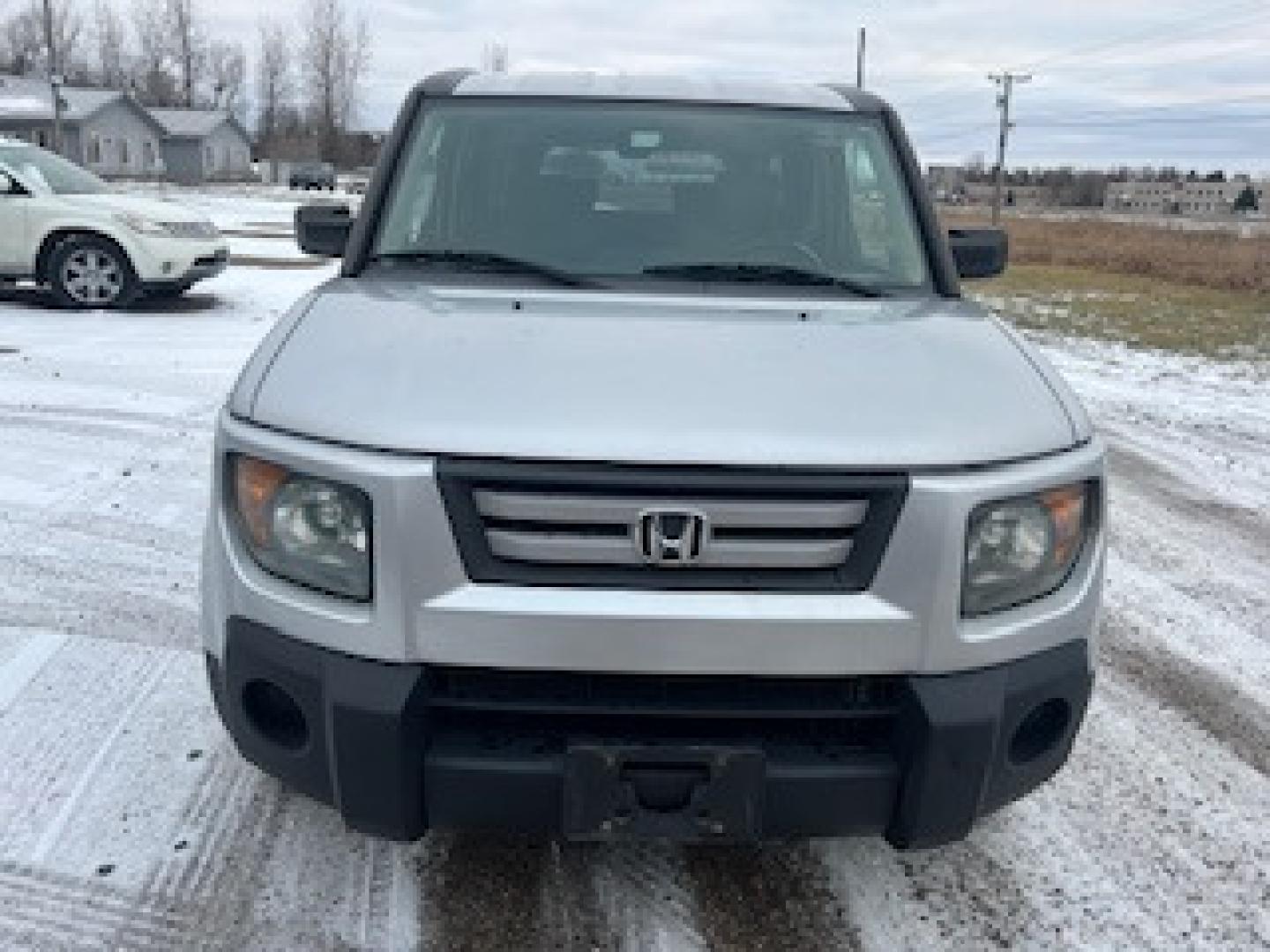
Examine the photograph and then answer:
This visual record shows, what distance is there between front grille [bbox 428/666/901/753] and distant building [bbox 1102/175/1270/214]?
414 feet

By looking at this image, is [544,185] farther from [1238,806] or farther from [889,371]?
[1238,806]

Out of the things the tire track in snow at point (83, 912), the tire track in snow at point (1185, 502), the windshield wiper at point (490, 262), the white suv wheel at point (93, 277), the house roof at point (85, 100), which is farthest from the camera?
the house roof at point (85, 100)

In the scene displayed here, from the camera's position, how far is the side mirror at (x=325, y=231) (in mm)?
3986

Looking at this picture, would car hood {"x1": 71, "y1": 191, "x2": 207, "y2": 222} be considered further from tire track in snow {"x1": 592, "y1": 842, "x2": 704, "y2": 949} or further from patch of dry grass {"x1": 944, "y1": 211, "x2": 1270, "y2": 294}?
tire track in snow {"x1": 592, "y1": 842, "x2": 704, "y2": 949}

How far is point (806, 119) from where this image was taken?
3.88 meters

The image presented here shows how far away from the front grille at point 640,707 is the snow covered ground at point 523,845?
61cm

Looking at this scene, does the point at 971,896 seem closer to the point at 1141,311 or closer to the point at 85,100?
the point at 1141,311

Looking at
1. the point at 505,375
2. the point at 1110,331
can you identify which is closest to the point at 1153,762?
the point at 505,375

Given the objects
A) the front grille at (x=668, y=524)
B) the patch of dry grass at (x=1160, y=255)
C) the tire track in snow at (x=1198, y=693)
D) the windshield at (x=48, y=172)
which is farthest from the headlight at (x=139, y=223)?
the front grille at (x=668, y=524)

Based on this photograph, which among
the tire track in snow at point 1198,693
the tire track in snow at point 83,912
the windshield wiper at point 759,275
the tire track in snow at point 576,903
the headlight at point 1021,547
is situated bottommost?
the tire track in snow at point 1198,693

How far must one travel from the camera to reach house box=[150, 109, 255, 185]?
253ft

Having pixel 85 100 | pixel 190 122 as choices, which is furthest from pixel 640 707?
pixel 190 122

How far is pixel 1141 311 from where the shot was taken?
16.4 m

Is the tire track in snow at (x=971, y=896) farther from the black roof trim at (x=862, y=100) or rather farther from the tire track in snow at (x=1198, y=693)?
the black roof trim at (x=862, y=100)
